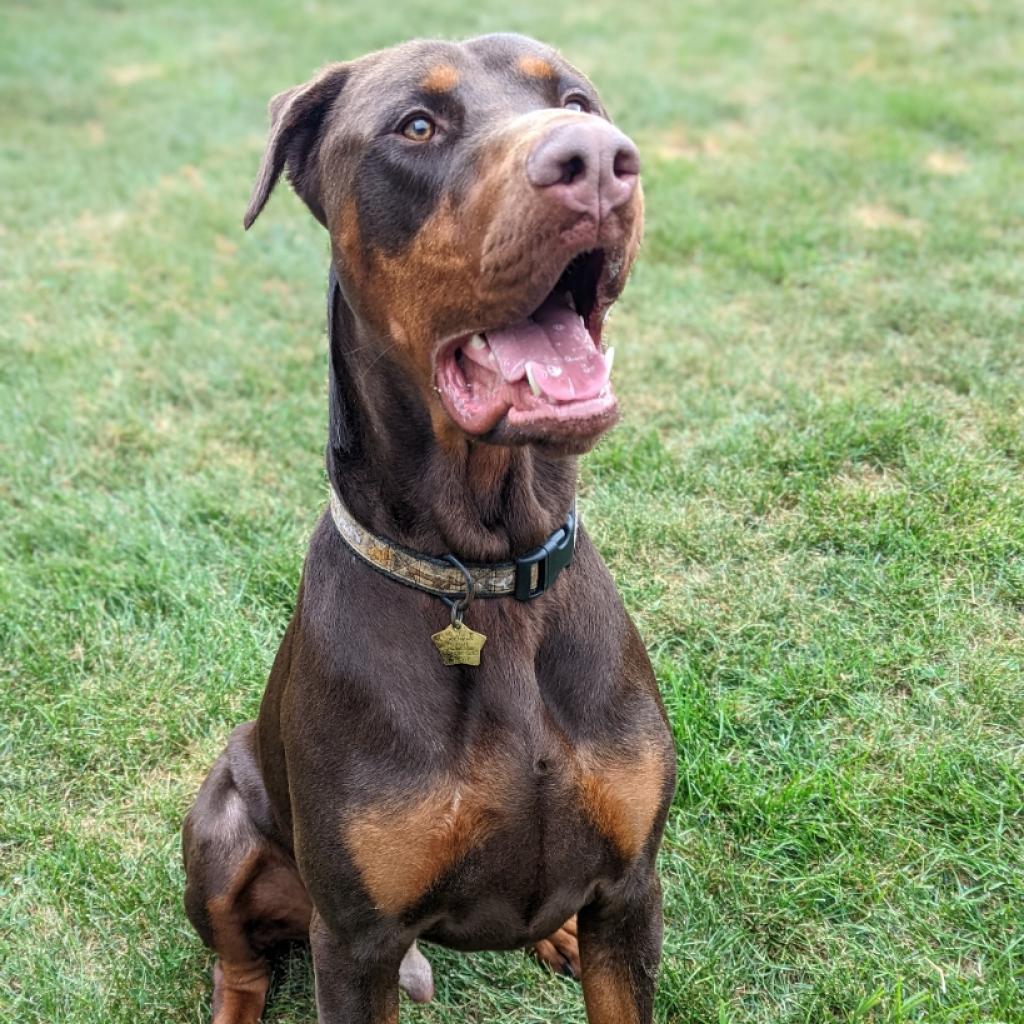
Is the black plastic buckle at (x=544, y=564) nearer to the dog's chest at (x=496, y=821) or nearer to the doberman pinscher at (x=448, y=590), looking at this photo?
the doberman pinscher at (x=448, y=590)

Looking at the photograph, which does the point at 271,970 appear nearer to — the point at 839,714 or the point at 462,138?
the point at 839,714

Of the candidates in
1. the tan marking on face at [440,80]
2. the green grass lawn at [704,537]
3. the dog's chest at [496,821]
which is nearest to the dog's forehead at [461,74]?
the tan marking on face at [440,80]

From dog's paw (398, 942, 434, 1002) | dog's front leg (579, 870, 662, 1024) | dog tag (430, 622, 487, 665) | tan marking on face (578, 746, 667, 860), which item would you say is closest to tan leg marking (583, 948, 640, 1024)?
dog's front leg (579, 870, 662, 1024)

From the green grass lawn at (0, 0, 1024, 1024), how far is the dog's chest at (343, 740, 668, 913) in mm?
814

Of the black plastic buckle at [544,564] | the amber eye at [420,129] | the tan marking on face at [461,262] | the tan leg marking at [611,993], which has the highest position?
the amber eye at [420,129]

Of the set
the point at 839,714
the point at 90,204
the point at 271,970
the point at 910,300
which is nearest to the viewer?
the point at 271,970

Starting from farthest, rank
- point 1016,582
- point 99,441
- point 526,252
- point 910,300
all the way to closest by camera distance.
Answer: point 910,300
point 99,441
point 1016,582
point 526,252

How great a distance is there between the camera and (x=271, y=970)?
315cm

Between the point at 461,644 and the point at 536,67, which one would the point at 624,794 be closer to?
the point at 461,644

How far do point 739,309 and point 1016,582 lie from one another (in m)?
2.41

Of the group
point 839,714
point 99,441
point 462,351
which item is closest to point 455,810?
point 462,351

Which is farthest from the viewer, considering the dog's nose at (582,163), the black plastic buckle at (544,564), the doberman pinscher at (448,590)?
the black plastic buckle at (544,564)

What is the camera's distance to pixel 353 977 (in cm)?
239

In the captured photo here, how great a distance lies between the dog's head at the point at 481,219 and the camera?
196cm
